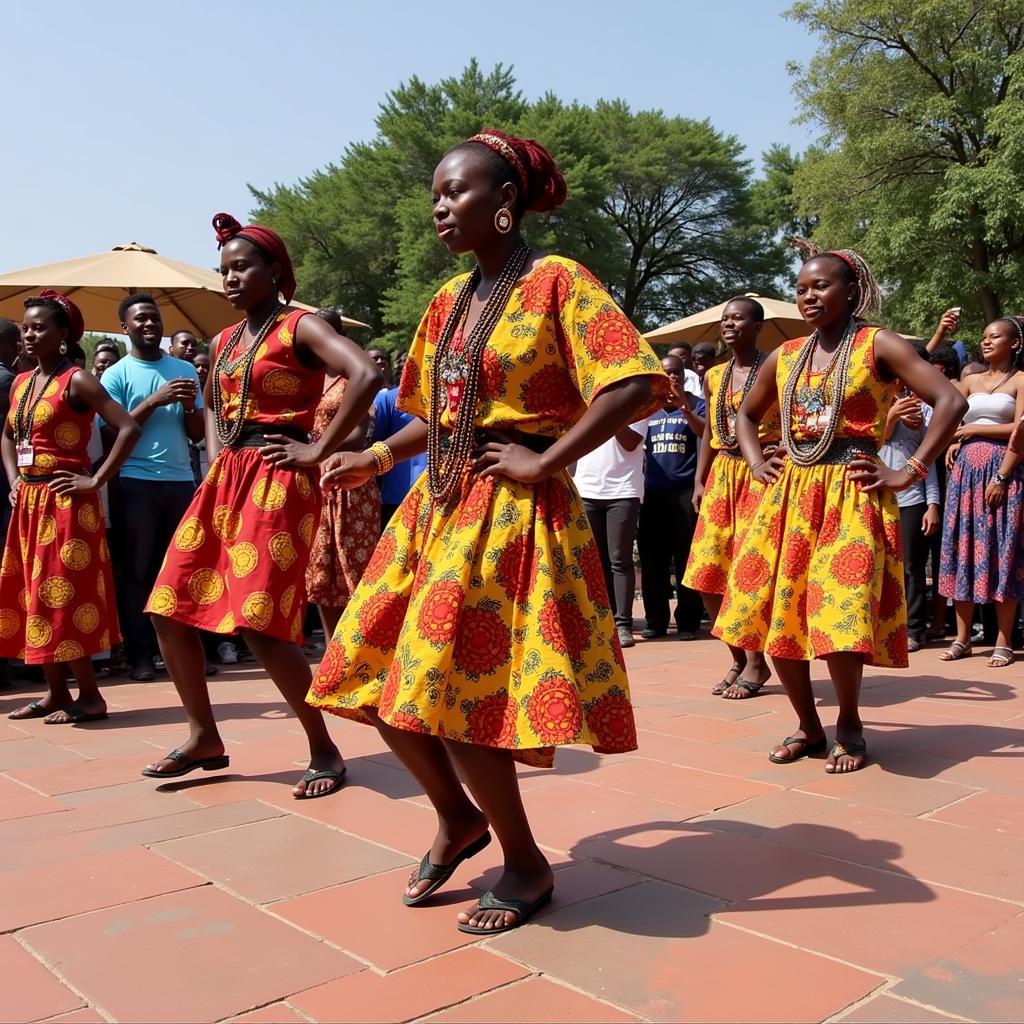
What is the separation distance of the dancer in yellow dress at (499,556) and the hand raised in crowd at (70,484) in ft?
9.75

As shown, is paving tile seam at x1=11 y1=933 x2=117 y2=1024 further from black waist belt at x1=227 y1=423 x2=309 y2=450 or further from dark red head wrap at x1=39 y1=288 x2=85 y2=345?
dark red head wrap at x1=39 y1=288 x2=85 y2=345

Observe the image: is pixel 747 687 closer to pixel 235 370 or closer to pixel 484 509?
pixel 235 370

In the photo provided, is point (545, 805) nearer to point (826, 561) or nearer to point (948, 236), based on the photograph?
point (826, 561)

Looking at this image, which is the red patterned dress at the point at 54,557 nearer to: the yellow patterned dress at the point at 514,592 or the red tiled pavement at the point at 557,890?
the red tiled pavement at the point at 557,890

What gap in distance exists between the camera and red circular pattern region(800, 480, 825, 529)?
457 centimetres

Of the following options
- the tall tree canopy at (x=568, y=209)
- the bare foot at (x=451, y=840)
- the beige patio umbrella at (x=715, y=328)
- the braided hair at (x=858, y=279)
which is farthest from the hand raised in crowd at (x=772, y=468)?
the tall tree canopy at (x=568, y=209)

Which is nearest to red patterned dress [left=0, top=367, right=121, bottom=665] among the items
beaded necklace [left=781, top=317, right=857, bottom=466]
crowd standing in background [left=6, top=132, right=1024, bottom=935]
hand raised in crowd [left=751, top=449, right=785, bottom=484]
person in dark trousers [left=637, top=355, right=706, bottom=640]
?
crowd standing in background [left=6, top=132, right=1024, bottom=935]

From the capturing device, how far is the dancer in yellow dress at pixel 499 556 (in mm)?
2686

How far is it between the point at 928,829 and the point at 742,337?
3.47 metres

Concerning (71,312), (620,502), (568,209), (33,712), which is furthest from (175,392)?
(568,209)

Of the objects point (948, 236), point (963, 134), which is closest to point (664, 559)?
point (948, 236)

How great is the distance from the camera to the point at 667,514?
29.4ft

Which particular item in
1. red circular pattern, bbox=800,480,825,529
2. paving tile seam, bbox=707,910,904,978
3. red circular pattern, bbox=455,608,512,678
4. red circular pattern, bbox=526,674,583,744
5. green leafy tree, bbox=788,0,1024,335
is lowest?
paving tile seam, bbox=707,910,904,978

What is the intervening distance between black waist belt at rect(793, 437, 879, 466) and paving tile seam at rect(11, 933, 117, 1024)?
338 cm
